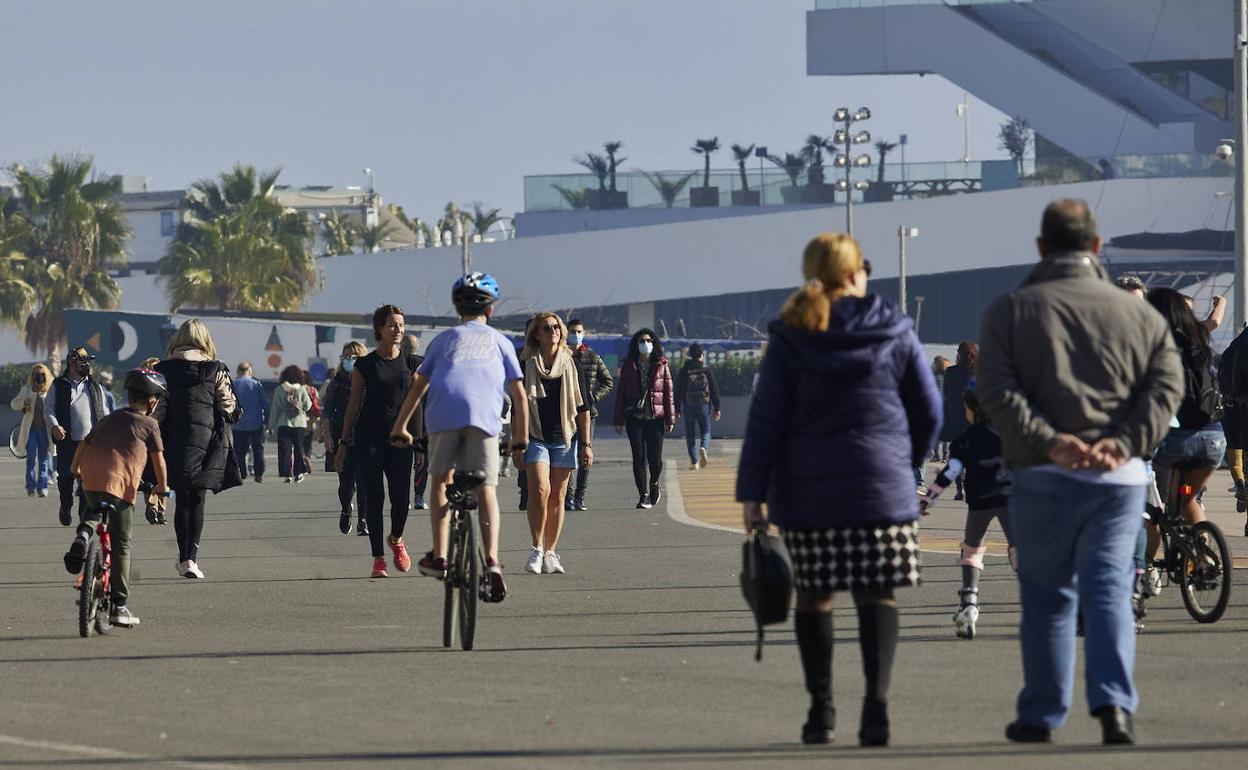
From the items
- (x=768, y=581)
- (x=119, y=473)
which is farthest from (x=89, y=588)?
(x=768, y=581)

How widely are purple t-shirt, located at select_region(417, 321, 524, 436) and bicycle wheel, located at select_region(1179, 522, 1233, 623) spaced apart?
342 cm

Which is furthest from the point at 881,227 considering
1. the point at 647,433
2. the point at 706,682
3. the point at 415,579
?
the point at 706,682

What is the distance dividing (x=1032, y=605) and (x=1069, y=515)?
315 mm

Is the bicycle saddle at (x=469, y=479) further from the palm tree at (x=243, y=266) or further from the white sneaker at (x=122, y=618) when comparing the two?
the palm tree at (x=243, y=266)

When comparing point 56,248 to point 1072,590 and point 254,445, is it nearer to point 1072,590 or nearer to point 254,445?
point 254,445

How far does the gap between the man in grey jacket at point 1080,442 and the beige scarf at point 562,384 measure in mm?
8221

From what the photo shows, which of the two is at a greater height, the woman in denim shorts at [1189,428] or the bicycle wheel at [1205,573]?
the woman in denim shorts at [1189,428]

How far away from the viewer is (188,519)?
1410 cm

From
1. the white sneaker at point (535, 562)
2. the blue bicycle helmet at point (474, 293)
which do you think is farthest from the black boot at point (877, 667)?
the white sneaker at point (535, 562)

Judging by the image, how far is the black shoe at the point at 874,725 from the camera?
22.9ft

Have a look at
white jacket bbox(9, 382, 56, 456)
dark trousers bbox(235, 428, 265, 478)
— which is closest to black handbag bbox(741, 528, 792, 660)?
white jacket bbox(9, 382, 56, 456)

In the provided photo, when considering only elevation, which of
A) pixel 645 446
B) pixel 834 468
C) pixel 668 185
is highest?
pixel 668 185

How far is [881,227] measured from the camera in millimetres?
72375

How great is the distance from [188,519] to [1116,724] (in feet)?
27.3
